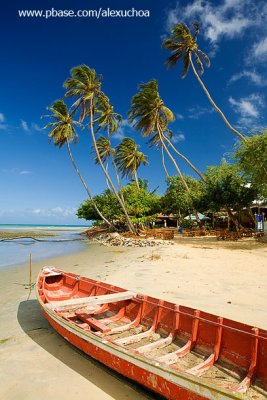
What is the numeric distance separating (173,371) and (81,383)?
1.62m

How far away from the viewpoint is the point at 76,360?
4359mm

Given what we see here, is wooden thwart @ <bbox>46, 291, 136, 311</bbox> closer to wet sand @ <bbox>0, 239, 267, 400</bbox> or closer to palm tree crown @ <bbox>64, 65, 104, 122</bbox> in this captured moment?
wet sand @ <bbox>0, 239, 267, 400</bbox>

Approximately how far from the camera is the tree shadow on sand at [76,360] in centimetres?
363

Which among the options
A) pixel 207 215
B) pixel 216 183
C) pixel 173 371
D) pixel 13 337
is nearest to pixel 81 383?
pixel 173 371

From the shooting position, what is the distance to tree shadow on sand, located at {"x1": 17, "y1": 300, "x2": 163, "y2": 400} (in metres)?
3.63

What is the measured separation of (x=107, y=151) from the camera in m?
39.8

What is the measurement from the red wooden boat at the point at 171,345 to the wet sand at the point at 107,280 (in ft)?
1.32

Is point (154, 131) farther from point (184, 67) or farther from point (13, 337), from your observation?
point (13, 337)

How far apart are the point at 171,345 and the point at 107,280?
5.42 m

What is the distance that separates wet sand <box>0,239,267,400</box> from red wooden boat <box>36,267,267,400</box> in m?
0.40

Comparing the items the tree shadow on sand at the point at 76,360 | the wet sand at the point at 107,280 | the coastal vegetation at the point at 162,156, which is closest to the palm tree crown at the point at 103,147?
the coastal vegetation at the point at 162,156

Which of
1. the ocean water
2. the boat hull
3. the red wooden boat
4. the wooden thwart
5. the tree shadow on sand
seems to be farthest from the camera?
the ocean water

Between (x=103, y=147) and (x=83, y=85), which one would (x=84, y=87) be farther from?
(x=103, y=147)

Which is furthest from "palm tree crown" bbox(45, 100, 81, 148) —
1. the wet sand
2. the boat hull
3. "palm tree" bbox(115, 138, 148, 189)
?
the boat hull
